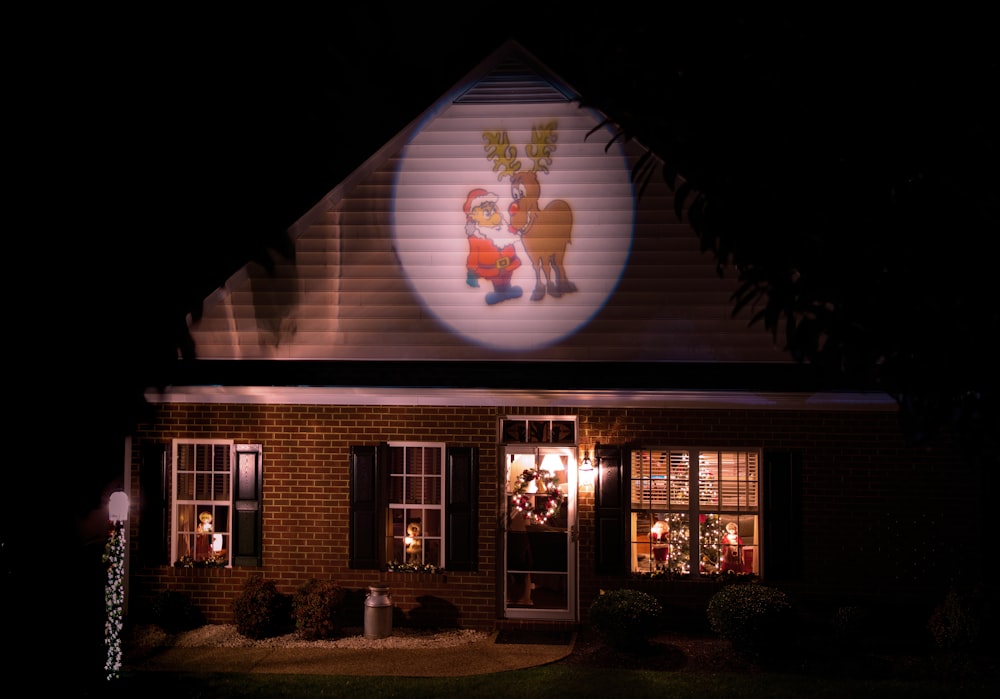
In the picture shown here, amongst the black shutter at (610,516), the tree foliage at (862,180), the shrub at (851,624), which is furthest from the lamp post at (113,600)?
the shrub at (851,624)

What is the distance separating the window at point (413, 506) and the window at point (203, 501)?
1.71 metres

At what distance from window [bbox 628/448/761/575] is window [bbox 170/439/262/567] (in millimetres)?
5320

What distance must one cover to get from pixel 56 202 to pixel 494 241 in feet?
21.7

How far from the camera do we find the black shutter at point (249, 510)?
39.2 ft

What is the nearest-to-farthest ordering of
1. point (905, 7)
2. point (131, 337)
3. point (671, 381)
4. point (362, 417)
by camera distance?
1. point (905, 7)
2. point (131, 337)
3. point (671, 381)
4. point (362, 417)

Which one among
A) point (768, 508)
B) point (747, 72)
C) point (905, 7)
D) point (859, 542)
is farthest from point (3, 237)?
point (859, 542)

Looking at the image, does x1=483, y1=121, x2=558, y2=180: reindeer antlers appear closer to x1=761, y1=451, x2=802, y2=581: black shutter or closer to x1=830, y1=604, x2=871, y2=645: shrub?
x1=761, y1=451, x2=802, y2=581: black shutter

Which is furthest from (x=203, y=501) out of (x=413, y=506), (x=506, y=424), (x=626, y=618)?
(x=626, y=618)

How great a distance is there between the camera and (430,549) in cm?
1201

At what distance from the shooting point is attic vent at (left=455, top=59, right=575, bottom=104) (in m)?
11.8

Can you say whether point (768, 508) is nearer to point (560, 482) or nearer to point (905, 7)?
point (560, 482)

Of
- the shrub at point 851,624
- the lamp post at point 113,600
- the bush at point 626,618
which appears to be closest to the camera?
the lamp post at point 113,600

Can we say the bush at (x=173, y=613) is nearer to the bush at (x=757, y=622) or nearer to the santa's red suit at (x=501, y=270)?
the santa's red suit at (x=501, y=270)

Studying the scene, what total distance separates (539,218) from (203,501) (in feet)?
19.4
